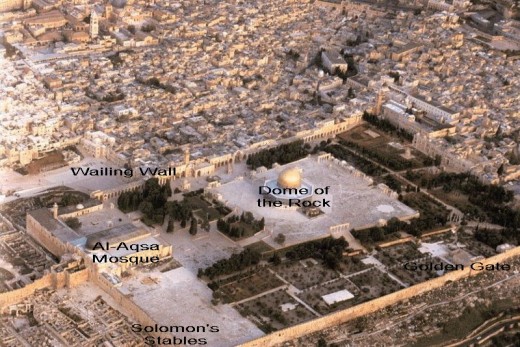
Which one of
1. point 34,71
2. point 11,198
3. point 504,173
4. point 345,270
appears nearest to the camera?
point 345,270

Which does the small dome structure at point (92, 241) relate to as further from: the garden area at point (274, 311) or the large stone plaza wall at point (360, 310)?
the large stone plaza wall at point (360, 310)

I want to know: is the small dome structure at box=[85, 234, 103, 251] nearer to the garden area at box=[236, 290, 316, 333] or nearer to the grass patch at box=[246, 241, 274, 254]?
the grass patch at box=[246, 241, 274, 254]

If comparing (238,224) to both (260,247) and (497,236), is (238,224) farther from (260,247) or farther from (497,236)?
(497,236)

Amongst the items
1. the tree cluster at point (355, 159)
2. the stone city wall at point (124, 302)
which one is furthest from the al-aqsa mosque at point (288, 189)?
the stone city wall at point (124, 302)

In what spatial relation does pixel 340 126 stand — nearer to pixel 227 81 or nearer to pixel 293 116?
pixel 293 116

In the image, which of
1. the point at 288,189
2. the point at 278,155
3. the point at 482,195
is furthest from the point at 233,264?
the point at 482,195

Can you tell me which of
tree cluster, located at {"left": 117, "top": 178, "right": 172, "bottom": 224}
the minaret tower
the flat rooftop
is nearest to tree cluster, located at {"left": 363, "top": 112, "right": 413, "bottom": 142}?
tree cluster, located at {"left": 117, "top": 178, "right": 172, "bottom": 224}

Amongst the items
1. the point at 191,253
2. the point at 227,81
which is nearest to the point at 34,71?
the point at 227,81
